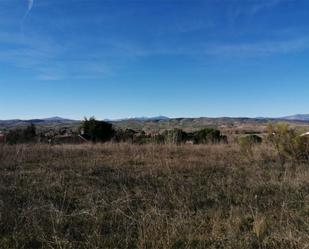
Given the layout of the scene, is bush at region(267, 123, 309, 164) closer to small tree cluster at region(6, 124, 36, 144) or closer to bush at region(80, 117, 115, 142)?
small tree cluster at region(6, 124, 36, 144)

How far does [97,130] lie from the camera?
28891mm

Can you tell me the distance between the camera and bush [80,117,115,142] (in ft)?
93.6

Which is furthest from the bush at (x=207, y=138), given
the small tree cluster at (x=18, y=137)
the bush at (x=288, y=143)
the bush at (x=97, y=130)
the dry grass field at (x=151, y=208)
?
the dry grass field at (x=151, y=208)

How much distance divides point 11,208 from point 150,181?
11.3 feet

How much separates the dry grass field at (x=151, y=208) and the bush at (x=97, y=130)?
1706 cm

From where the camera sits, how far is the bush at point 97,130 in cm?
2852

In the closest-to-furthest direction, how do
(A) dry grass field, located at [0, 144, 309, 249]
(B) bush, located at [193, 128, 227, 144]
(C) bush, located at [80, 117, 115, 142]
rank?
(A) dry grass field, located at [0, 144, 309, 249], (B) bush, located at [193, 128, 227, 144], (C) bush, located at [80, 117, 115, 142]

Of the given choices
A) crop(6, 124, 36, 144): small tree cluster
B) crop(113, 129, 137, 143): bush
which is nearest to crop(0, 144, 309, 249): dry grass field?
crop(6, 124, 36, 144): small tree cluster

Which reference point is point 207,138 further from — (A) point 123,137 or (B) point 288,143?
(B) point 288,143

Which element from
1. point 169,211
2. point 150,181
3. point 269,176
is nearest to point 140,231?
point 169,211

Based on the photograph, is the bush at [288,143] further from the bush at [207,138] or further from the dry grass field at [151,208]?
the bush at [207,138]

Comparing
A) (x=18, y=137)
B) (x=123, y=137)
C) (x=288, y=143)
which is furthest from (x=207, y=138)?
(x=288, y=143)

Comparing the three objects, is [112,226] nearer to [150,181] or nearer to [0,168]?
[150,181]

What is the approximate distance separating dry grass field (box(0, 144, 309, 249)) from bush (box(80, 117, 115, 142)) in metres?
17.1
